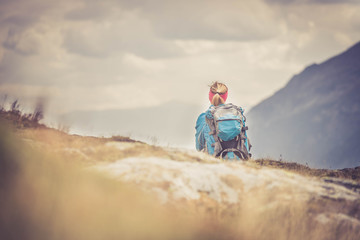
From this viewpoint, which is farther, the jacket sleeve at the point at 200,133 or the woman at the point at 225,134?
the jacket sleeve at the point at 200,133

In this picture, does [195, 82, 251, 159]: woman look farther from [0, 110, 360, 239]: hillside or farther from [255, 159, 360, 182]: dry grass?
[0, 110, 360, 239]: hillside

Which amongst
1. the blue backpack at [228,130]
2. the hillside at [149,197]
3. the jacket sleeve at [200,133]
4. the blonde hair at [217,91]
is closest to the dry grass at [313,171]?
the blue backpack at [228,130]

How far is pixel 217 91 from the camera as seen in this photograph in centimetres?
1140

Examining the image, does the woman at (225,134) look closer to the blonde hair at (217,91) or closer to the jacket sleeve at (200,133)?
the jacket sleeve at (200,133)

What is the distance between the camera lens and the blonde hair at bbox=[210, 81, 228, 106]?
11180 mm

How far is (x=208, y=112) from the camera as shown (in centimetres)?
1068

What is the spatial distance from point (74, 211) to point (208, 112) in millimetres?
5923

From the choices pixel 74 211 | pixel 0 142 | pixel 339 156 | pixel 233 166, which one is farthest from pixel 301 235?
pixel 339 156

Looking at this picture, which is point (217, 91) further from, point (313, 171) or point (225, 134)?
point (313, 171)

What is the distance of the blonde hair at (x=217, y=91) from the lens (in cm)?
1118

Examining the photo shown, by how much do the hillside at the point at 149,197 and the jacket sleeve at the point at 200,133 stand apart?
3.60m

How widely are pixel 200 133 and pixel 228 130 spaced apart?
3.57 ft

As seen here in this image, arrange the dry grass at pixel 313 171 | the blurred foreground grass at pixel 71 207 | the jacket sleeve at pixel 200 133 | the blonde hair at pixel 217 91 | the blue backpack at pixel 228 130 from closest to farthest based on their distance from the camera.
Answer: the blurred foreground grass at pixel 71 207
the dry grass at pixel 313 171
the blue backpack at pixel 228 130
the jacket sleeve at pixel 200 133
the blonde hair at pixel 217 91

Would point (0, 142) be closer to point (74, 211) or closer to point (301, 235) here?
point (74, 211)
